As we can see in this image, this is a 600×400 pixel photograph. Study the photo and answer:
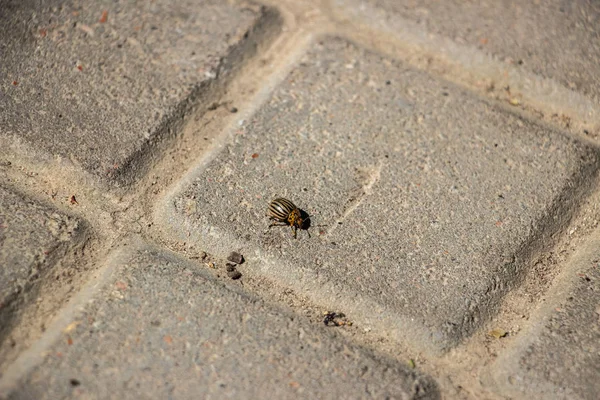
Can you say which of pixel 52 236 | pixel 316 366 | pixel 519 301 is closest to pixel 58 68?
pixel 52 236

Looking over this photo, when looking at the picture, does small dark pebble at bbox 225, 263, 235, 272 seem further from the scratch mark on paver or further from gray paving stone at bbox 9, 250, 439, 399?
the scratch mark on paver

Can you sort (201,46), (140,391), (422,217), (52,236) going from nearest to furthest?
1. (140,391)
2. (52,236)
3. (422,217)
4. (201,46)

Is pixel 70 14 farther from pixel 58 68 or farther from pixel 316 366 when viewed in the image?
pixel 316 366

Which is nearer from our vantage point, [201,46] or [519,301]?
[519,301]

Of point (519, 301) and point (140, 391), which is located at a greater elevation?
point (519, 301)

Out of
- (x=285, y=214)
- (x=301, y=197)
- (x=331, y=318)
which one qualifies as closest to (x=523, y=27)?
(x=301, y=197)

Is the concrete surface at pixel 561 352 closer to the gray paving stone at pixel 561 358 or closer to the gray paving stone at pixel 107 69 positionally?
the gray paving stone at pixel 561 358

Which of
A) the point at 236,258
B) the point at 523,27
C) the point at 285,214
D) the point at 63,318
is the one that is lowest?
the point at 63,318

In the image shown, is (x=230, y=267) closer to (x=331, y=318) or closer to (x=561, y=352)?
(x=331, y=318)
